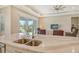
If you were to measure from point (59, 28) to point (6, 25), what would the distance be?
567 mm

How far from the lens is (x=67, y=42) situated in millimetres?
1001

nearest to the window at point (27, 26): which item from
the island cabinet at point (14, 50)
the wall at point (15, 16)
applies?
the wall at point (15, 16)

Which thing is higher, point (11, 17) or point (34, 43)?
point (11, 17)

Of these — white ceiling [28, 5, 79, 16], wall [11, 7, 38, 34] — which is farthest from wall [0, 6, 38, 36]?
white ceiling [28, 5, 79, 16]

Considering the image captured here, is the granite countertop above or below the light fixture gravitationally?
below

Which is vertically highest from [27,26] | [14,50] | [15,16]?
[15,16]

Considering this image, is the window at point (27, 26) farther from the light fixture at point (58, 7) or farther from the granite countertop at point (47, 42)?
the light fixture at point (58, 7)

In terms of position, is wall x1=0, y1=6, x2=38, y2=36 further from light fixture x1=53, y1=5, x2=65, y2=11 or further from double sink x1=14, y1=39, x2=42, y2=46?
light fixture x1=53, y1=5, x2=65, y2=11

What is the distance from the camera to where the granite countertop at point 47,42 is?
89cm

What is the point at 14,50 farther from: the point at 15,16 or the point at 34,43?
the point at 15,16

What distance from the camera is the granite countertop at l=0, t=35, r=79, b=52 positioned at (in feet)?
2.93

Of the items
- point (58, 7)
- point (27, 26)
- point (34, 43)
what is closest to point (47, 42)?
point (34, 43)

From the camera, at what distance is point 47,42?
1048 mm
